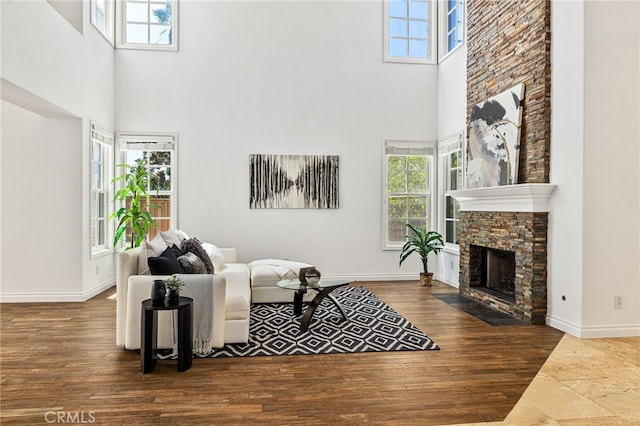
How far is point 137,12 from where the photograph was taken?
7.22 metres

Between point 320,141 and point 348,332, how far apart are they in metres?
3.79

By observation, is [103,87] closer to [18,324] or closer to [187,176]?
[187,176]

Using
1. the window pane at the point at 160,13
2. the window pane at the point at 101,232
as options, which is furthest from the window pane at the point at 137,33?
the window pane at the point at 101,232

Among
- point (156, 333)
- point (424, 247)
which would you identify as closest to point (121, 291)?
point (156, 333)

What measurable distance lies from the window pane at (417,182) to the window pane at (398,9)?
8.45ft

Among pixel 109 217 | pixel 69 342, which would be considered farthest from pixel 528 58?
pixel 109 217

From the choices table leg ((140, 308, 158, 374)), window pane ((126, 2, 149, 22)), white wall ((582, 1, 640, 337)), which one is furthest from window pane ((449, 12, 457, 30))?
table leg ((140, 308, 158, 374))

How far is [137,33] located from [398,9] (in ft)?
13.6

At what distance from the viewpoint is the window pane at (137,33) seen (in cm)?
720

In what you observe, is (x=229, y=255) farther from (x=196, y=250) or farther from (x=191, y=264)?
(x=191, y=264)

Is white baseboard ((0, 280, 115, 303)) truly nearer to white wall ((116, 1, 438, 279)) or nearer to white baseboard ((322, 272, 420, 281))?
white wall ((116, 1, 438, 279))

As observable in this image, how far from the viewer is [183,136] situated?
7164 mm

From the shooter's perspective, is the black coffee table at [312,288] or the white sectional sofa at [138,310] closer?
the white sectional sofa at [138,310]

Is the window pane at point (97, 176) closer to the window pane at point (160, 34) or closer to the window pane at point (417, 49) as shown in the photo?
the window pane at point (160, 34)
